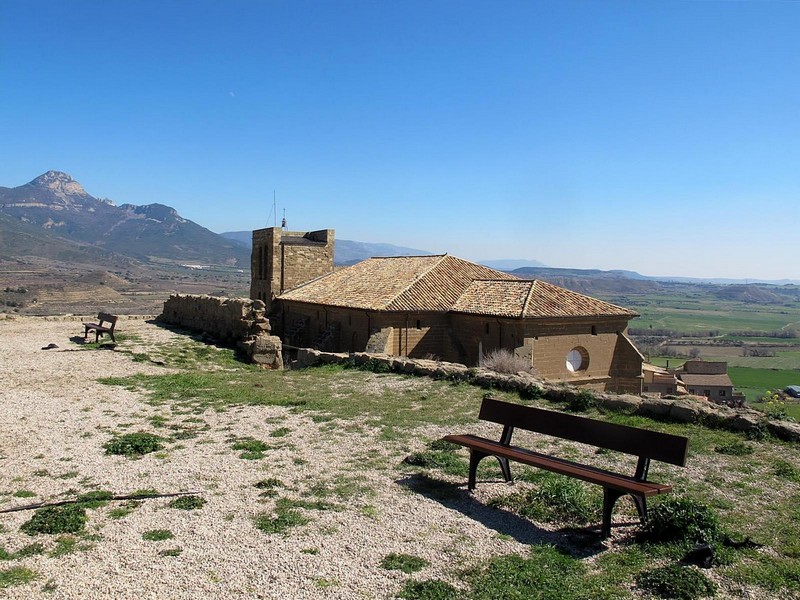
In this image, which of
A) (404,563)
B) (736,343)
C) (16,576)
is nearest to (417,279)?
(404,563)

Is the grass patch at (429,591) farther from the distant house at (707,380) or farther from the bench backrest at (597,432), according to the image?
the distant house at (707,380)

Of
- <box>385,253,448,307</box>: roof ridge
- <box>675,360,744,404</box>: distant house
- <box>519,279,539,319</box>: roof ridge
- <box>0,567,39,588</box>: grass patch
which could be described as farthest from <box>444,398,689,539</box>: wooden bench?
<box>675,360,744,404</box>: distant house

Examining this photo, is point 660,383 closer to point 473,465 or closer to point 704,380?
point 704,380

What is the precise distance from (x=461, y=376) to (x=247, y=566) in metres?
8.30

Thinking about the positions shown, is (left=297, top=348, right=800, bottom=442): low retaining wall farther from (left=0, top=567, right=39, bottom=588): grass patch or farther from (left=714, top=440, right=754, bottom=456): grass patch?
(left=0, top=567, right=39, bottom=588): grass patch

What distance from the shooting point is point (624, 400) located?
33.0 ft

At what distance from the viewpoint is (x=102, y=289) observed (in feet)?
228

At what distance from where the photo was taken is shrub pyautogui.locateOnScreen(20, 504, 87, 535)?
5.27m

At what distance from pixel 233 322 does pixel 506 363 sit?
9.63 m

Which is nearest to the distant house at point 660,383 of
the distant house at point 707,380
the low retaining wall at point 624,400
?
the distant house at point 707,380

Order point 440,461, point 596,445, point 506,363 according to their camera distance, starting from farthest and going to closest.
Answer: point 506,363 → point 440,461 → point 596,445

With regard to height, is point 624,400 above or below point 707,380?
above

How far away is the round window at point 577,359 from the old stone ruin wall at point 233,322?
350 inches

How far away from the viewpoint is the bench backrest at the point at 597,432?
5.45 m
